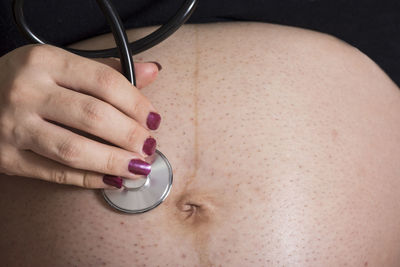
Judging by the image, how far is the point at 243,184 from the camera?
2.10 ft

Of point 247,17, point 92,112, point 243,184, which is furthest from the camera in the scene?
point 247,17

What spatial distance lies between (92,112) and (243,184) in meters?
0.27

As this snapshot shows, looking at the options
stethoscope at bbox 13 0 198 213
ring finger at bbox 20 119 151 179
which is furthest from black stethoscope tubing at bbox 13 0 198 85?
ring finger at bbox 20 119 151 179

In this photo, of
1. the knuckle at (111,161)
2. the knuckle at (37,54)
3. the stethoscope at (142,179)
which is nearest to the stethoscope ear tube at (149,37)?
the stethoscope at (142,179)

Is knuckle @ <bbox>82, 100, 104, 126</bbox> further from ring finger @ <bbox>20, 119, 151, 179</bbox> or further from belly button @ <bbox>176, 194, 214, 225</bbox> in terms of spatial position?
belly button @ <bbox>176, 194, 214, 225</bbox>

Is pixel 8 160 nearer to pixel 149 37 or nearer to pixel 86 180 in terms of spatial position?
pixel 86 180

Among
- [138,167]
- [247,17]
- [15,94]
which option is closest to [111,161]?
[138,167]

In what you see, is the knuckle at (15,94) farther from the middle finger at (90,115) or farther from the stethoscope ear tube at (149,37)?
the stethoscope ear tube at (149,37)

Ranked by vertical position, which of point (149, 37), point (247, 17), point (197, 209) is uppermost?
point (247, 17)

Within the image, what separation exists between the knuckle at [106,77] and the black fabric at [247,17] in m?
0.26

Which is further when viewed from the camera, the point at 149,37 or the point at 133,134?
the point at 149,37

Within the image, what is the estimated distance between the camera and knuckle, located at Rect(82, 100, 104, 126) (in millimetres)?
525

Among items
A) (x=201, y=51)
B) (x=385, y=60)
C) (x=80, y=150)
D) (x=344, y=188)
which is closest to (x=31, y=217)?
(x=80, y=150)

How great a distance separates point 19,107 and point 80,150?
0.11 meters
